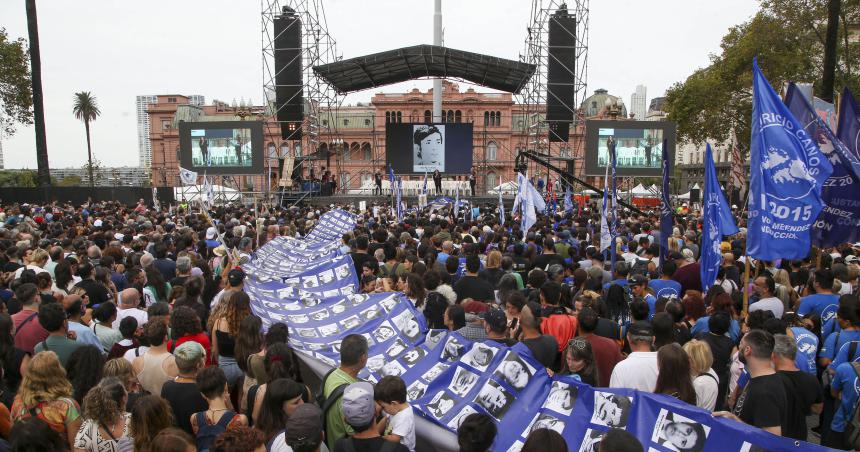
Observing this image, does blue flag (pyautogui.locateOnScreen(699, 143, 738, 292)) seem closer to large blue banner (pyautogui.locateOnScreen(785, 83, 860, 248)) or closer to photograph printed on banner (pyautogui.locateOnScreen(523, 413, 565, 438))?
large blue banner (pyautogui.locateOnScreen(785, 83, 860, 248))

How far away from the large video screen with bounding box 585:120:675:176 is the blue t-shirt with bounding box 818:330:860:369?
25981 millimetres

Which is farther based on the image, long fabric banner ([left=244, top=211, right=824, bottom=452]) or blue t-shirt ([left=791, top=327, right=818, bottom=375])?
blue t-shirt ([left=791, top=327, right=818, bottom=375])

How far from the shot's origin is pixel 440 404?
4.92m

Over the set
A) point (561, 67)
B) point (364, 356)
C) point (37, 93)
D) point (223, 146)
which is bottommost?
point (364, 356)

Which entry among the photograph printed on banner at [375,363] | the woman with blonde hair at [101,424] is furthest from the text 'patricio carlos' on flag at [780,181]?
the woman with blonde hair at [101,424]

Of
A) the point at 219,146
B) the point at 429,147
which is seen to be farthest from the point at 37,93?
the point at 429,147

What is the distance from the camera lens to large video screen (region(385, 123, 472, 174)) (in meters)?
35.3

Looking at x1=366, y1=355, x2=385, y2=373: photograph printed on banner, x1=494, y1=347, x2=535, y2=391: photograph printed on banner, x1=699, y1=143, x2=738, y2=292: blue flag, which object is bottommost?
x1=366, y1=355, x2=385, y2=373: photograph printed on banner

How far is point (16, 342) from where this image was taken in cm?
586

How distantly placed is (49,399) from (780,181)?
671 cm

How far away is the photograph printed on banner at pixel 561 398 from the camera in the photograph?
4.33m

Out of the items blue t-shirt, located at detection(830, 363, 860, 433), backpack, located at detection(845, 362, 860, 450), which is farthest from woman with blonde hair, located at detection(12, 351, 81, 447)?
blue t-shirt, located at detection(830, 363, 860, 433)

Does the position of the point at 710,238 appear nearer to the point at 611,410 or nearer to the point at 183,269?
the point at 611,410

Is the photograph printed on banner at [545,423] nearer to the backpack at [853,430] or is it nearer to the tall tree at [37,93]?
the backpack at [853,430]
